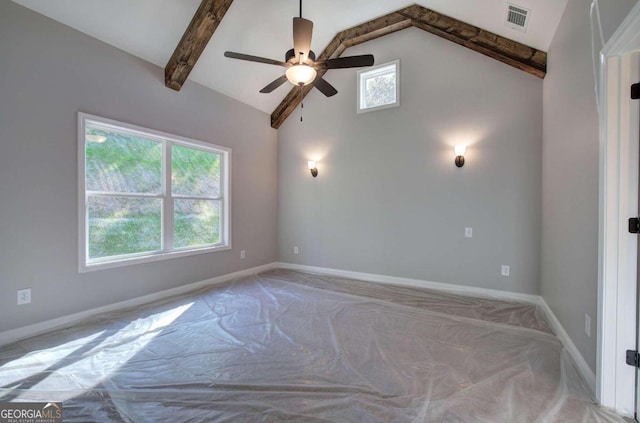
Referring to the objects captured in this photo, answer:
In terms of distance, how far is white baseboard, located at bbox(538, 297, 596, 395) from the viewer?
181 centimetres

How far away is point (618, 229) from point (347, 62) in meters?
2.32

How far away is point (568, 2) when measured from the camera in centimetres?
237

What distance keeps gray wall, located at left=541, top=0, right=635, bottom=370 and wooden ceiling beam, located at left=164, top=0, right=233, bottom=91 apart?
3.36 metres

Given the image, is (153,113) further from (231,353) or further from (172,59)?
(231,353)

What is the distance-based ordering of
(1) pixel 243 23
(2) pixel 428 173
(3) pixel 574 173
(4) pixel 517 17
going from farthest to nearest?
1. (2) pixel 428 173
2. (1) pixel 243 23
3. (4) pixel 517 17
4. (3) pixel 574 173

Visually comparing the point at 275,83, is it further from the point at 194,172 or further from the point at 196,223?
the point at 196,223

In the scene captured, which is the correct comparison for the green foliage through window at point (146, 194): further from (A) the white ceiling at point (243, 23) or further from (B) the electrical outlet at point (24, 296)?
(A) the white ceiling at point (243, 23)

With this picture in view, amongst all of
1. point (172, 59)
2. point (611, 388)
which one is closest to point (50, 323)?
point (172, 59)

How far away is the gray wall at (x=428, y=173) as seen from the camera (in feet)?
11.3

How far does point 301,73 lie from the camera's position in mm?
2580

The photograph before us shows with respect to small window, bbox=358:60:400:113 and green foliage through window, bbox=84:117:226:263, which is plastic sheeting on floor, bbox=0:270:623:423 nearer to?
green foliage through window, bbox=84:117:226:263

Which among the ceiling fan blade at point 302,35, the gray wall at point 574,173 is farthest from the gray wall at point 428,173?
the ceiling fan blade at point 302,35

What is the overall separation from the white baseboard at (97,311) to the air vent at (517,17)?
16.3ft

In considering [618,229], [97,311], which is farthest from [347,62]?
[97,311]
